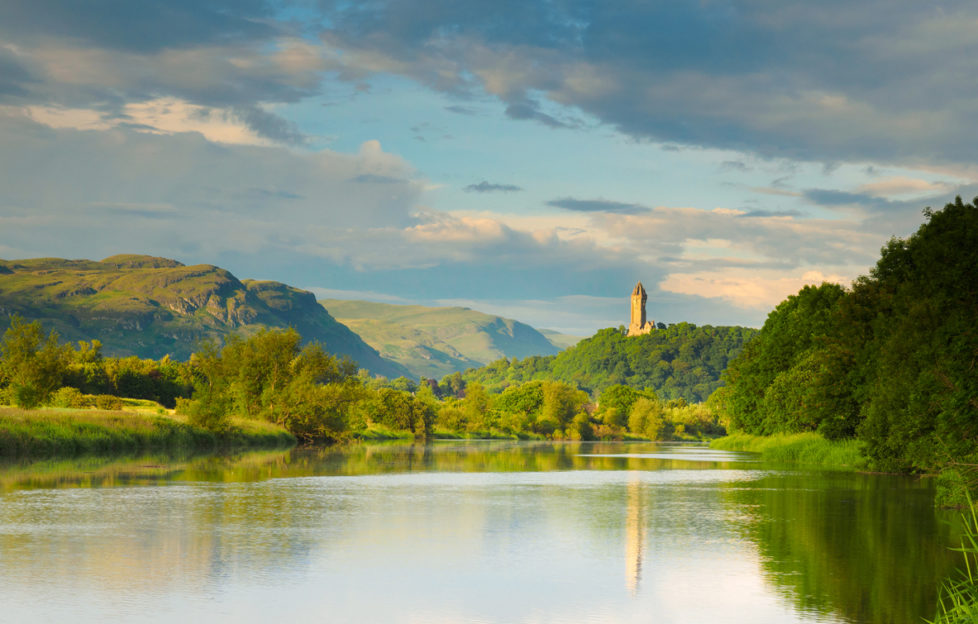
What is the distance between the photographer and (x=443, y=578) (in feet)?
49.8

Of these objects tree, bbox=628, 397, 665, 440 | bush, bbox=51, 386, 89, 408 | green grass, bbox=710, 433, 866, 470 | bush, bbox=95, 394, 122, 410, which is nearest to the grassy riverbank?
bush, bbox=95, 394, 122, 410

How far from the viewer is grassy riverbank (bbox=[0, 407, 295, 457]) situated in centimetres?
4516

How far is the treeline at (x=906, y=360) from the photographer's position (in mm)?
28859

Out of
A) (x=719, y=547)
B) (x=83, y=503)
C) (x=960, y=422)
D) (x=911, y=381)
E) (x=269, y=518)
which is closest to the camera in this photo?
(x=719, y=547)

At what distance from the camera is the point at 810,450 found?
191 ft

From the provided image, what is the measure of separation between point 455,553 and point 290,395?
59930mm

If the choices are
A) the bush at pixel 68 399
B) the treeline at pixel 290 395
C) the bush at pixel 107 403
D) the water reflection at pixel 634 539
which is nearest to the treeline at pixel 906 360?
the water reflection at pixel 634 539

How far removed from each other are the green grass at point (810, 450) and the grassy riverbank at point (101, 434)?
36893 millimetres

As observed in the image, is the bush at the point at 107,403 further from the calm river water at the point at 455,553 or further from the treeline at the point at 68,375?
the calm river water at the point at 455,553

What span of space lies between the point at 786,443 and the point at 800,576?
170ft

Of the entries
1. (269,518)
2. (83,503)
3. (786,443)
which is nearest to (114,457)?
(83,503)

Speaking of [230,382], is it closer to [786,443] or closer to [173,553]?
[786,443]

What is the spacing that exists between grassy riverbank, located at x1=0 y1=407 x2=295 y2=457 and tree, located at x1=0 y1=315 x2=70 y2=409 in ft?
3.55

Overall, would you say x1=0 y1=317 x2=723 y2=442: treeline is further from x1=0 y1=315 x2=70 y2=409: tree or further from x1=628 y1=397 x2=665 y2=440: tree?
x1=628 y1=397 x2=665 y2=440: tree
